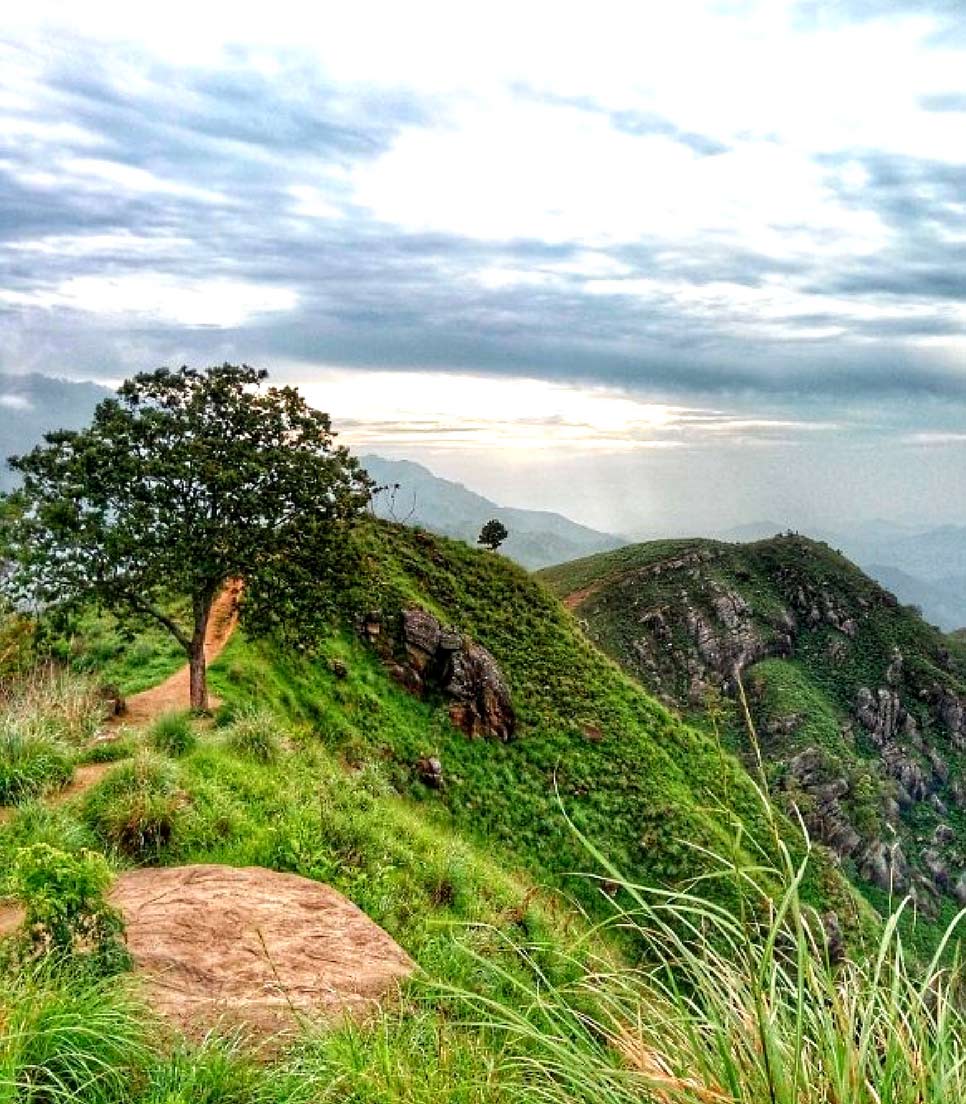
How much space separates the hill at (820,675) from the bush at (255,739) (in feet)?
146

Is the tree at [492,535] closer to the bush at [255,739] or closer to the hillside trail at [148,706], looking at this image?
the hillside trail at [148,706]

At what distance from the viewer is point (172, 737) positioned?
13.9 meters

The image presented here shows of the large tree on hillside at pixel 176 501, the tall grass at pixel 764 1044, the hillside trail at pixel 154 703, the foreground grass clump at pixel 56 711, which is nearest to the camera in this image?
the tall grass at pixel 764 1044

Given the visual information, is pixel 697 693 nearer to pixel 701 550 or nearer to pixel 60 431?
pixel 701 550

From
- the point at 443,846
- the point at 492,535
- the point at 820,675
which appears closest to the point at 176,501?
the point at 443,846

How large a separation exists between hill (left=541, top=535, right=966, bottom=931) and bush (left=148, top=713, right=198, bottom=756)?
152 ft

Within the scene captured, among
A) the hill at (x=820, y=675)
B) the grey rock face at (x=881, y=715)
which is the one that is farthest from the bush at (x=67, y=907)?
the grey rock face at (x=881, y=715)

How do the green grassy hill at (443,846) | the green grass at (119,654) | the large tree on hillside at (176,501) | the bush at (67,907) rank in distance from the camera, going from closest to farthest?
the green grassy hill at (443,846), the bush at (67,907), the large tree on hillside at (176,501), the green grass at (119,654)

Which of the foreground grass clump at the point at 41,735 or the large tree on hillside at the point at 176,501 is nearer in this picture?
the foreground grass clump at the point at 41,735

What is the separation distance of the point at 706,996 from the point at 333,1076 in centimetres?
238

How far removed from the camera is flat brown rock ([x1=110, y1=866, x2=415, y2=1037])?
609 centimetres

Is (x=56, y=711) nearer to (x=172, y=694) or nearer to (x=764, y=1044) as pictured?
(x=172, y=694)

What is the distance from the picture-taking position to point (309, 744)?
61.5 ft

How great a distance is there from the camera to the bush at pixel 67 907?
234 inches
